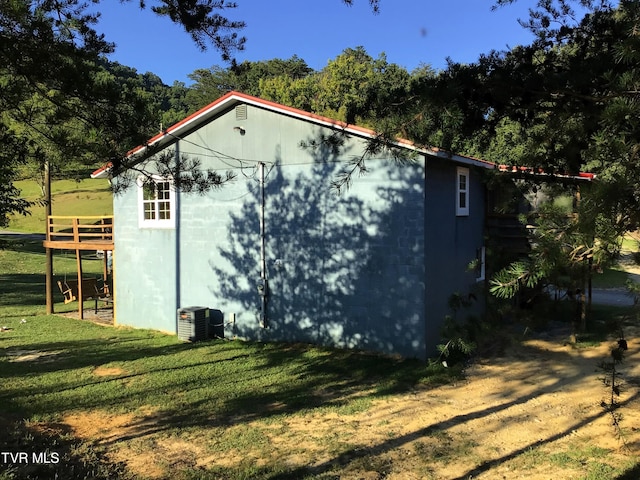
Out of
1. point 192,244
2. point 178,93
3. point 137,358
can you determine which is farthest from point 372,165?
point 178,93

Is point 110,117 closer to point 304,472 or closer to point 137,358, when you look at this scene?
point 304,472

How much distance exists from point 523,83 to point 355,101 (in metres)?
1.33

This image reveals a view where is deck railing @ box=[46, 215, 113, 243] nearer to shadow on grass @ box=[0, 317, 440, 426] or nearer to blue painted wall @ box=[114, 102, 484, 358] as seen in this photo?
blue painted wall @ box=[114, 102, 484, 358]

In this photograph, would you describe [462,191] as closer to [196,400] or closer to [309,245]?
[309,245]

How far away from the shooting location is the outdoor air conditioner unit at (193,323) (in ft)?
36.0

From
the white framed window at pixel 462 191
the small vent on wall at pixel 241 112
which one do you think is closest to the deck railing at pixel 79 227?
the small vent on wall at pixel 241 112

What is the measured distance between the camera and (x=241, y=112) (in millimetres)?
10992

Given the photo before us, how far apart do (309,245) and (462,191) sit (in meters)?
3.54

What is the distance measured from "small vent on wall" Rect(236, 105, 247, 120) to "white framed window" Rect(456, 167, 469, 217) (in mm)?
4670

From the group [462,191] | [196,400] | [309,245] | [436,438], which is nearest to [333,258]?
[309,245]

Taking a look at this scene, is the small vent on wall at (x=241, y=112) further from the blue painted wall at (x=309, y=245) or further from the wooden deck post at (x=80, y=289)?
the wooden deck post at (x=80, y=289)

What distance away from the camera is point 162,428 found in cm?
629

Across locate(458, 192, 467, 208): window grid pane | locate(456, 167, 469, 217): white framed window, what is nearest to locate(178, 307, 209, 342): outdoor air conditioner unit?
locate(456, 167, 469, 217): white framed window

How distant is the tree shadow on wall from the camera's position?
933 cm
